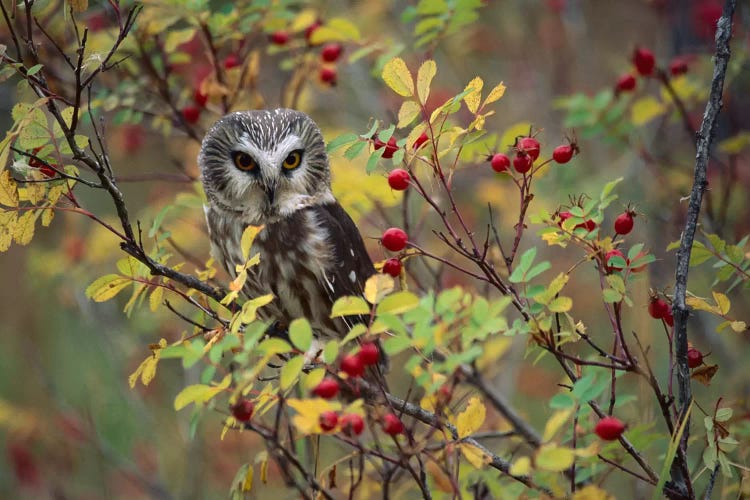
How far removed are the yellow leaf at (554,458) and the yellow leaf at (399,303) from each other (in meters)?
0.35

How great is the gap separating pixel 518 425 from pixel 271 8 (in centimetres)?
172

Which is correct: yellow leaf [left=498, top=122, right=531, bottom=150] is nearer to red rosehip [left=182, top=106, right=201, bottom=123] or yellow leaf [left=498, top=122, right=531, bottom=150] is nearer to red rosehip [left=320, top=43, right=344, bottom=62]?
red rosehip [left=320, top=43, right=344, bottom=62]

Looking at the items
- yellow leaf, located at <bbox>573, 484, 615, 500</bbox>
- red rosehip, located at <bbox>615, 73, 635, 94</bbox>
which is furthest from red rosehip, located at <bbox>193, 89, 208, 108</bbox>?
yellow leaf, located at <bbox>573, 484, 615, 500</bbox>

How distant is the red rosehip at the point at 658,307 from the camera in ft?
5.91

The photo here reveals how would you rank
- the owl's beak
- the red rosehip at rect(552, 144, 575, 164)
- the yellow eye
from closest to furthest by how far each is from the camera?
the red rosehip at rect(552, 144, 575, 164)
the owl's beak
the yellow eye

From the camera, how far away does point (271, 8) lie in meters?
2.81

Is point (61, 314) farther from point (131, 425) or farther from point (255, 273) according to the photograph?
point (255, 273)

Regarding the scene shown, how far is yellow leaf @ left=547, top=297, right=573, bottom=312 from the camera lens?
1576mm

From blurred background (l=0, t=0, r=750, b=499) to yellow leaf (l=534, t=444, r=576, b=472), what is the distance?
1.00m

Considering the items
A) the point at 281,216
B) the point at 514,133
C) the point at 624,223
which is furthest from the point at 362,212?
the point at 624,223

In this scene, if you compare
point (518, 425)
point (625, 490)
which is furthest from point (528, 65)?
point (518, 425)

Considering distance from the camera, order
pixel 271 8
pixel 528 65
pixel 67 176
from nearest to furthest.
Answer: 1. pixel 67 176
2. pixel 271 8
3. pixel 528 65

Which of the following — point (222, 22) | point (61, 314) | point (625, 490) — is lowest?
point (625, 490)

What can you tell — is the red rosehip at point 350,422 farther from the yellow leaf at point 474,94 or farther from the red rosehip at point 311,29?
the red rosehip at point 311,29
